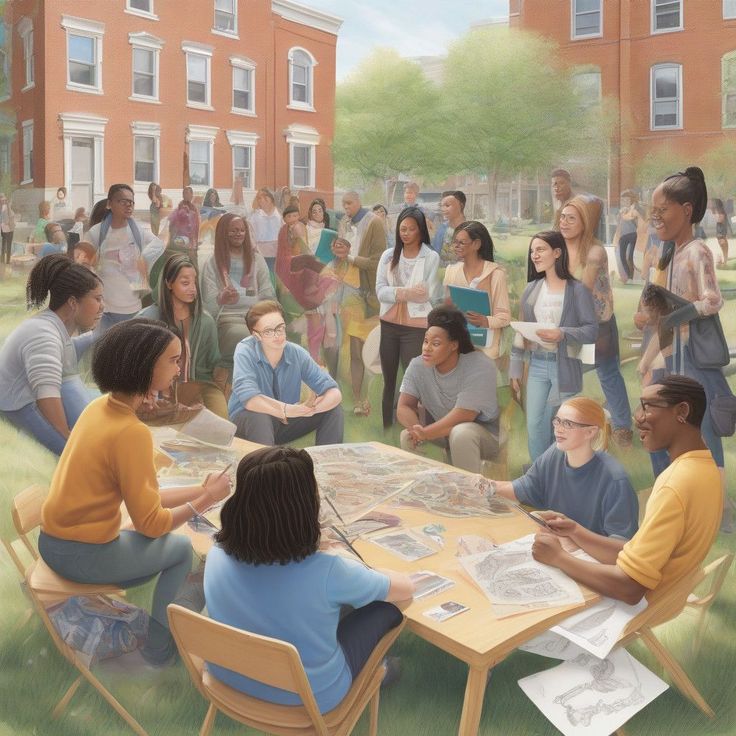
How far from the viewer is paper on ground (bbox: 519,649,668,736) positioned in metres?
3.02

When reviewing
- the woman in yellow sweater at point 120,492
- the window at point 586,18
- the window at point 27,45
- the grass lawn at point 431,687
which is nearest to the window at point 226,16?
the window at point 27,45

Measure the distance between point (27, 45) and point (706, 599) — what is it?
4071mm

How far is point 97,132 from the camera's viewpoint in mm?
4918

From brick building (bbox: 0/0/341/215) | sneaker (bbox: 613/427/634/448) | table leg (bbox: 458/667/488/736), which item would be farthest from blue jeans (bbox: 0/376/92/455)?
table leg (bbox: 458/667/488/736)

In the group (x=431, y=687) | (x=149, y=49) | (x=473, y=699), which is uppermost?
(x=149, y=49)

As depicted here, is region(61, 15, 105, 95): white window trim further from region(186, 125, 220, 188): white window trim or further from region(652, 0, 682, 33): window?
region(652, 0, 682, 33): window

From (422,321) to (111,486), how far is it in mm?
1890

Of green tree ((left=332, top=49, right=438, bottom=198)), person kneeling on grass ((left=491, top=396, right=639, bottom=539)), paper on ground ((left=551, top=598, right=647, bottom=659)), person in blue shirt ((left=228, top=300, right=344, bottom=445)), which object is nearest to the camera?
paper on ground ((left=551, top=598, right=647, bottom=659))

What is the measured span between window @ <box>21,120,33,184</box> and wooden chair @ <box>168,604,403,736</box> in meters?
3.03

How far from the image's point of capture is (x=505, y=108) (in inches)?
166

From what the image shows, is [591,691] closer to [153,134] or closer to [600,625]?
[600,625]

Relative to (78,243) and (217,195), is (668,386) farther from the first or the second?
(78,243)

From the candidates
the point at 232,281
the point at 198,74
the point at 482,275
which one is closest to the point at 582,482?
the point at 482,275

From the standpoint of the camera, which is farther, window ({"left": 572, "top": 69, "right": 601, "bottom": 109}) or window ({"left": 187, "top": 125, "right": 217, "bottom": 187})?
window ({"left": 187, "top": 125, "right": 217, "bottom": 187})
